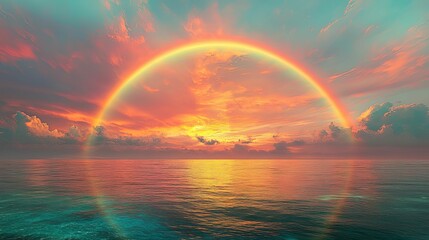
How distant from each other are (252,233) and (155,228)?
39.5 ft

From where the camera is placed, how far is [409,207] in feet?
160

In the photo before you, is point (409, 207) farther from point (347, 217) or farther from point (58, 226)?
point (58, 226)

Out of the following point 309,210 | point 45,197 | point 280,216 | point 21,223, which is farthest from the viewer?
point 45,197

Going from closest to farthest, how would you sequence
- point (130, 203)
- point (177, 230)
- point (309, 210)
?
point (177, 230) < point (309, 210) < point (130, 203)

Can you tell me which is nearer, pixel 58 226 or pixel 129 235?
pixel 129 235

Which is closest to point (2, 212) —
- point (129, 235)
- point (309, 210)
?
point (129, 235)

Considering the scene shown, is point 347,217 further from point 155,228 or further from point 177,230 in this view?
point 155,228

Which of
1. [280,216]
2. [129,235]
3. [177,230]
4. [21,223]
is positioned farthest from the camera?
[280,216]

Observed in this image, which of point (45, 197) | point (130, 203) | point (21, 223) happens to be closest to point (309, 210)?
point (130, 203)

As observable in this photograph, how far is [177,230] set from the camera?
3388 centimetres

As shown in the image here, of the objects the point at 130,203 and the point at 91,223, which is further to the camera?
the point at 130,203

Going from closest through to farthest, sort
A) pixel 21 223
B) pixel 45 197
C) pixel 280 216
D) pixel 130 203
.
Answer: pixel 21 223, pixel 280 216, pixel 130 203, pixel 45 197

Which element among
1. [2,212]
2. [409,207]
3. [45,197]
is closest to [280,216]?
[409,207]

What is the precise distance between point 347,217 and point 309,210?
6.32 m
